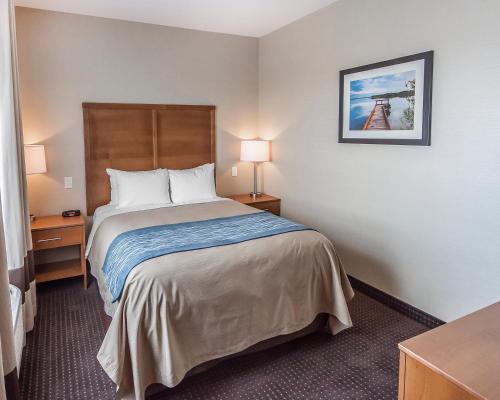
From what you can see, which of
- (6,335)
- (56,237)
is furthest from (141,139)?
(6,335)

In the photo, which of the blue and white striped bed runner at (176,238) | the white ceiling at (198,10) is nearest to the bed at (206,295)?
the blue and white striped bed runner at (176,238)

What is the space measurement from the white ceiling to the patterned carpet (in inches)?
105

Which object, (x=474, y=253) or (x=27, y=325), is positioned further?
(x=27, y=325)

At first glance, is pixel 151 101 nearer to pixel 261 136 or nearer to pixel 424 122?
pixel 261 136

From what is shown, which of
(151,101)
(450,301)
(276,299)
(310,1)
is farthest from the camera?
(151,101)

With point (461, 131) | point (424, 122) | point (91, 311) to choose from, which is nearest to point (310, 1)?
point (424, 122)

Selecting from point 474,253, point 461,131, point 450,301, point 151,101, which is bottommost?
point 450,301

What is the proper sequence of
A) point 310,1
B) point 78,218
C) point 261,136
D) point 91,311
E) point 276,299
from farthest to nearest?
point 261,136 < point 78,218 < point 310,1 < point 91,311 < point 276,299

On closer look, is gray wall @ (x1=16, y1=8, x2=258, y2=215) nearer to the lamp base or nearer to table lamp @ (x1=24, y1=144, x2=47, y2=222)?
table lamp @ (x1=24, y1=144, x2=47, y2=222)

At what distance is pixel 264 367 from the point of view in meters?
2.35

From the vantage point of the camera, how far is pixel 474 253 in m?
2.44

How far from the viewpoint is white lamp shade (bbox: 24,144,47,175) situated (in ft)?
10.7

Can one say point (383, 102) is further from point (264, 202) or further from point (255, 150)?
point (264, 202)

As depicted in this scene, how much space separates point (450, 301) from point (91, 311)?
2.73 meters
